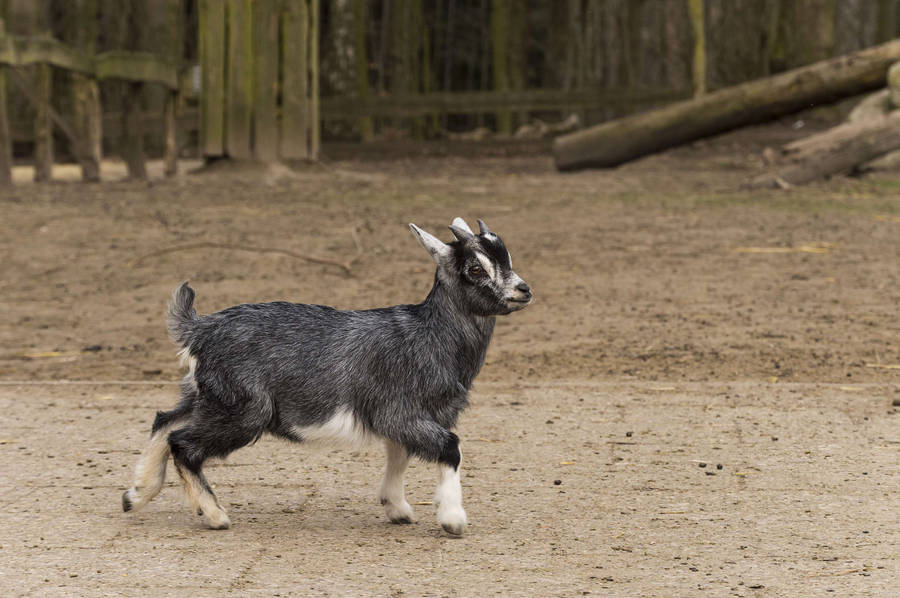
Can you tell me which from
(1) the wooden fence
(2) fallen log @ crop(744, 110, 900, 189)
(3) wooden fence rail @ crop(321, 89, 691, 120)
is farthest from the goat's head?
(3) wooden fence rail @ crop(321, 89, 691, 120)

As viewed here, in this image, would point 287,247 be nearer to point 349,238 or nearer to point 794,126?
point 349,238

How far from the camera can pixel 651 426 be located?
20.8ft

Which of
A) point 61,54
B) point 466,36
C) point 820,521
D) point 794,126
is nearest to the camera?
point 820,521

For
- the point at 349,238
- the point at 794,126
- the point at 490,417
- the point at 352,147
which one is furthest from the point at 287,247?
the point at 794,126

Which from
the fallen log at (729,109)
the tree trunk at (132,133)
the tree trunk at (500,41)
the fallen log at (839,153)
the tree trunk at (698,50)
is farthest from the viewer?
the tree trunk at (500,41)

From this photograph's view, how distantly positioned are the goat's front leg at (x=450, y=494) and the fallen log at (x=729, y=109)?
12344 millimetres

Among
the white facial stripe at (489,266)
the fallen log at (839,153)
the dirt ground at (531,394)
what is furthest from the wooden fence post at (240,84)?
the white facial stripe at (489,266)

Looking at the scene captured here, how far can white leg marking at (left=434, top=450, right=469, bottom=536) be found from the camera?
15.1ft

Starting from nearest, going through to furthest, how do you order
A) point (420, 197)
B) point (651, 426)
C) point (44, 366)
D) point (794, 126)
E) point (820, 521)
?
point (820, 521) → point (651, 426) → point (44, 366) → point (420, 197) → point (794, 126)

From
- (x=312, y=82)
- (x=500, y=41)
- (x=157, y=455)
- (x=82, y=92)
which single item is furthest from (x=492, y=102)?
(x=157, y=455)

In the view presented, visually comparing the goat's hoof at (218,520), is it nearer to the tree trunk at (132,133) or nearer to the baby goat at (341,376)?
the baby goat at (341,376)

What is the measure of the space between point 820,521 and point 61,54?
40.1 ft

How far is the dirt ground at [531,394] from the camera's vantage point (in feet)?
14.4

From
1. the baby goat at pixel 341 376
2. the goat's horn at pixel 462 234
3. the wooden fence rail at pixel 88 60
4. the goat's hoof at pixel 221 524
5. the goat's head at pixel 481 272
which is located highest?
the wooden fence rail at pixel 88 60
